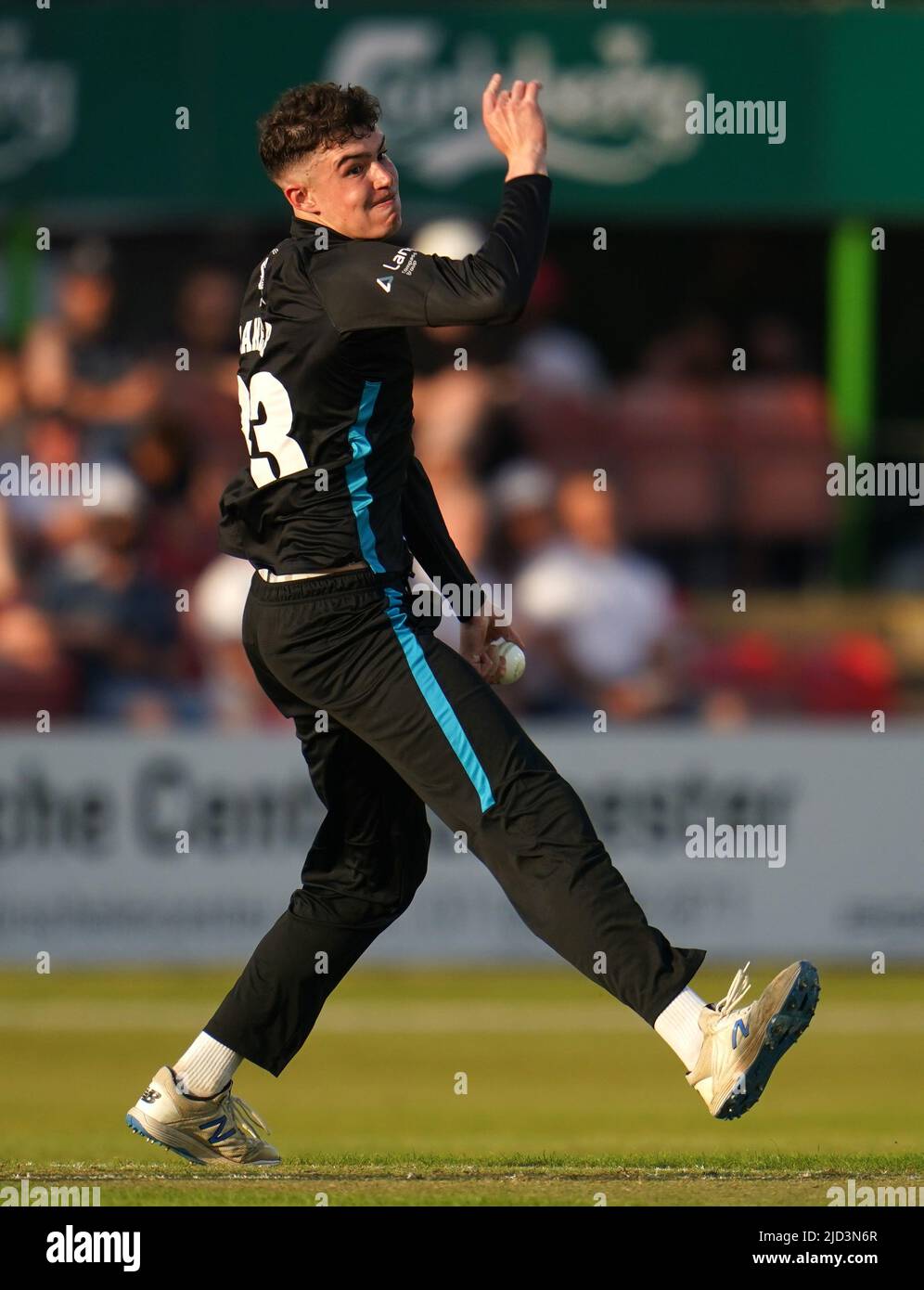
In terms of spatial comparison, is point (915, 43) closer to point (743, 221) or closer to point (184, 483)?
point (743, 221)

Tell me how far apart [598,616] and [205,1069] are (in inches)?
278

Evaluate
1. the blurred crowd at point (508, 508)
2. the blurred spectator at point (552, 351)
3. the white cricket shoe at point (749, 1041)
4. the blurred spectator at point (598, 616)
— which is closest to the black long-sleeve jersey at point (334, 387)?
the white cricket shoe at point (749, 1041)

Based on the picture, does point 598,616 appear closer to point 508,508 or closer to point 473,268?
point 508,508

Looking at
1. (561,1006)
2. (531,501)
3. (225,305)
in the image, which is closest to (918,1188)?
(561,1006)

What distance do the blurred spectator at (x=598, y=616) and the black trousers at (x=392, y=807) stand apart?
21.5 feet

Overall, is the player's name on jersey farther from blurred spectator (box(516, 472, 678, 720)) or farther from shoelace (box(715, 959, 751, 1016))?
blurred spectator (box(516, 472, 678, 720))

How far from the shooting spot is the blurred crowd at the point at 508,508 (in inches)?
491

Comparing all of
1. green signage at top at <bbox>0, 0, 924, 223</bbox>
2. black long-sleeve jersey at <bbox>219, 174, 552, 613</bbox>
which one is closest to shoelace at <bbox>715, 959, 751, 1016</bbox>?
black long-sleeve jersey at <bbox>219, 174, 552, 613</bbox>

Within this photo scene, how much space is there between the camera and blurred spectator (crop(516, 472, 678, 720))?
12414 millimetres

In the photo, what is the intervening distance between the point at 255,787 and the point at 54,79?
4.99 metres

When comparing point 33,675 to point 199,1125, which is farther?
point 33,675

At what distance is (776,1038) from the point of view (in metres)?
4.99

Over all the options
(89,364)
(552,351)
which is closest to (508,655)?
(89,364)

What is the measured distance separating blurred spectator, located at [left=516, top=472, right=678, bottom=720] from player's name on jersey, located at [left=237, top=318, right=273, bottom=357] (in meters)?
6.92
